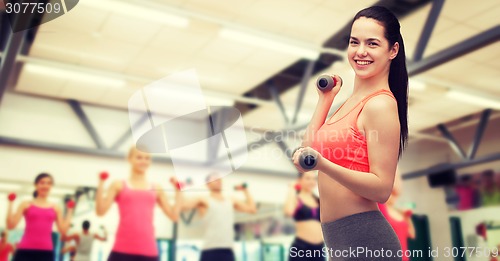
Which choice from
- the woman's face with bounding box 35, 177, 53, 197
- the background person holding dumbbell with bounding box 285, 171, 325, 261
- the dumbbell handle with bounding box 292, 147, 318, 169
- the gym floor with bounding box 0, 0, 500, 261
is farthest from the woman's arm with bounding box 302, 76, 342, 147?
the woman's face with bounding box 35, 177, 53, 197

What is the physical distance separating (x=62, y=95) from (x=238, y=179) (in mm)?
3312

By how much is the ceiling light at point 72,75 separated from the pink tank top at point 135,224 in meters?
3.46

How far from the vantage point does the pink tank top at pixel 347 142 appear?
0.93m

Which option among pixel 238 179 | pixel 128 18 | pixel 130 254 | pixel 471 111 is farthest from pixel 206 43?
pixel 471 111

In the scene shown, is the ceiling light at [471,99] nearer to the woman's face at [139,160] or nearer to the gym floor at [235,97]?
the gym floor at [235,97]

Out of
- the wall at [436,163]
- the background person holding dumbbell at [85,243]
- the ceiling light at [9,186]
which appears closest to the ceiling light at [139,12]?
the background person holding dumbbell at [85,243]

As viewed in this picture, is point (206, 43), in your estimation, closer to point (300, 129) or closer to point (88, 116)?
point (300, 129)

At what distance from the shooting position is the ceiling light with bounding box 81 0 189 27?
3926mm

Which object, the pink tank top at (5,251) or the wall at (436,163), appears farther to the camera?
the wall at (436,163)

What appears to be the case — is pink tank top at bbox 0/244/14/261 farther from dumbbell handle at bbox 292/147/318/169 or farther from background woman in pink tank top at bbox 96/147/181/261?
dumbbell handle at bbox 292/147/318/169

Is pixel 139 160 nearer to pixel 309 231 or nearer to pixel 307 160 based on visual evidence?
pixel 309 231

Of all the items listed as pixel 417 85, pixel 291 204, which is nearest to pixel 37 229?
pixel 291 204

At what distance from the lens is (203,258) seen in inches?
143

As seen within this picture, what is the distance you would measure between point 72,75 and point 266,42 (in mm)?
2715
